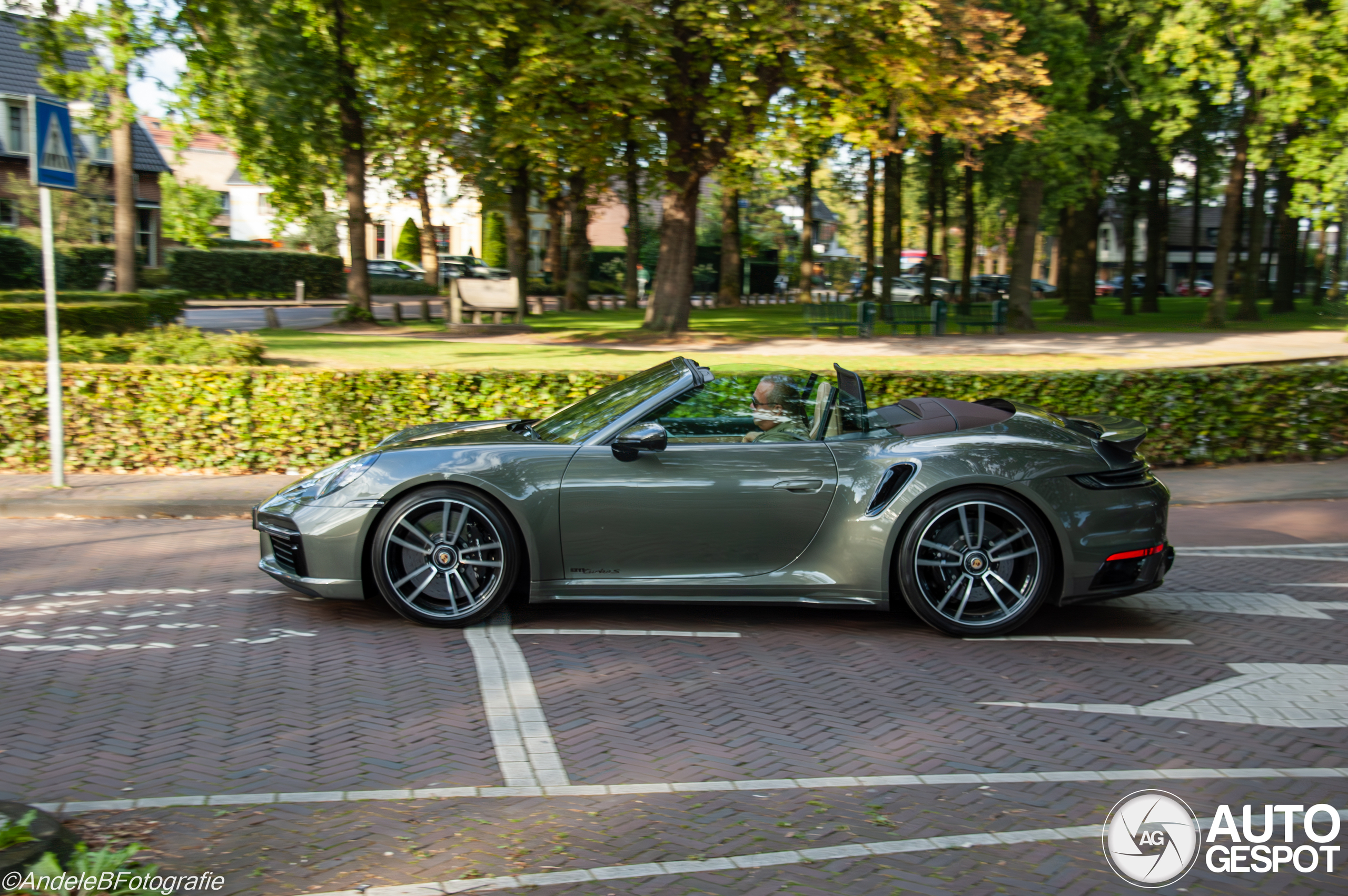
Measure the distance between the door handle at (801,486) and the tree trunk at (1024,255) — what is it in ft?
79.9

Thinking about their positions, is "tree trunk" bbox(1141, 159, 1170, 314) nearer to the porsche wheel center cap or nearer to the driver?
the driver

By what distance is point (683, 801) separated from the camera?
12.8 ft

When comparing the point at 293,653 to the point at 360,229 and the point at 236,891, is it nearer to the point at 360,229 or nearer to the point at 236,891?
Answer: the point at 236,891

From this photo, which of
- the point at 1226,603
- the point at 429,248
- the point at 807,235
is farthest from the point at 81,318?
the point at 429,248

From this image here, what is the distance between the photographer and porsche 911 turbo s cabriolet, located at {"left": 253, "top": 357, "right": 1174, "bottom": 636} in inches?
225

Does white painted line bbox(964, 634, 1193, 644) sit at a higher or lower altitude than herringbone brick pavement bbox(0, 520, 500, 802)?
higher

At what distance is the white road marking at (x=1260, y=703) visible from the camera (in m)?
4.82

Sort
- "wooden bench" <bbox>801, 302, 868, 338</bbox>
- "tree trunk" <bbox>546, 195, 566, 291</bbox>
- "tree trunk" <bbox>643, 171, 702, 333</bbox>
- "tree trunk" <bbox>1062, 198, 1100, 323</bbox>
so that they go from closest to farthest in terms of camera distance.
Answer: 1. "tree trunk" <bbox>643, 171, 702, 333</bbox>
2. "wooden bench" <bbox>801, 302, 868, 338</bbox>
3. "tree trunk" <bbox>1062, 198, 1100, 323</bbox>
4. "tree trunk" <bbox>546, 195, 566, 291</bbox>

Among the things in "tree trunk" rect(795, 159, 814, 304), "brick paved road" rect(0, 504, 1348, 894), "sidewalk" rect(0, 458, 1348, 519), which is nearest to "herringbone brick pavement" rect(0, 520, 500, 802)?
"brick paved road" rect(0, 504, 1348, 894)

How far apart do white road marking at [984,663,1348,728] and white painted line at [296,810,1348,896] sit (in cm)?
99

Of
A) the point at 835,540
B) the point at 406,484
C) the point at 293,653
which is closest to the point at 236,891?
the point at 293,653

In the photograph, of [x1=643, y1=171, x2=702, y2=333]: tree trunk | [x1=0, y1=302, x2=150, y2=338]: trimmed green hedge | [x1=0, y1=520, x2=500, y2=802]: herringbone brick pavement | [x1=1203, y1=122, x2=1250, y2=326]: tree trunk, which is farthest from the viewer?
[x1=1203, y1=122, x2=1250, y2=326]: tree trunk

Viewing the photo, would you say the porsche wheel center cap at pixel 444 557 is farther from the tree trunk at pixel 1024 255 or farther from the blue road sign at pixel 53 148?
the tree trunk at pixel 1024 255

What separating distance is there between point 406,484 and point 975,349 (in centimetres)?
1908
